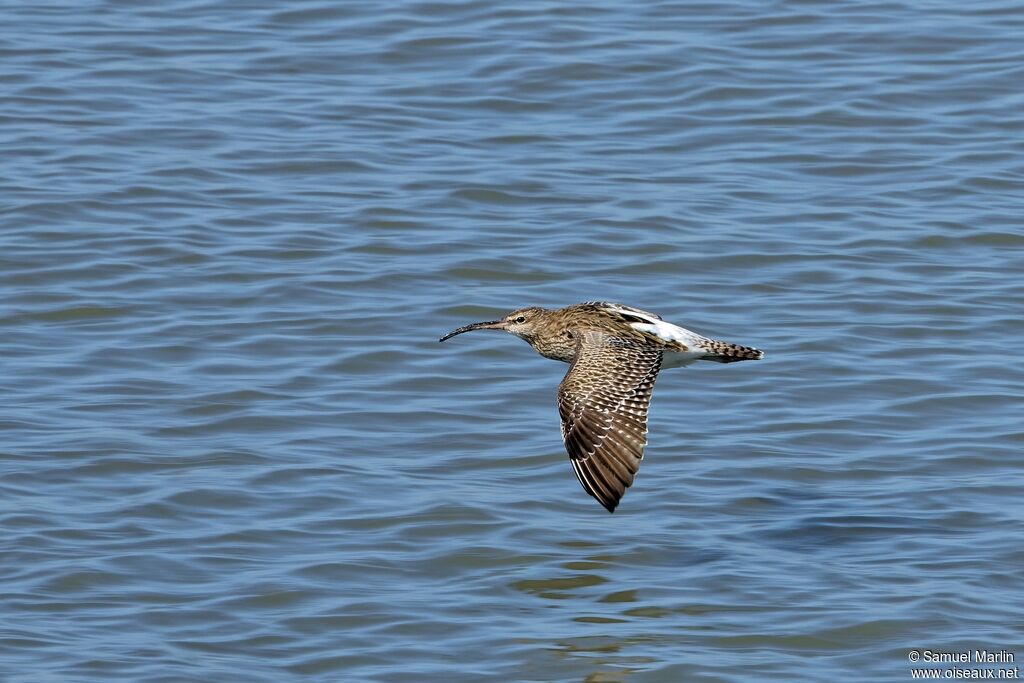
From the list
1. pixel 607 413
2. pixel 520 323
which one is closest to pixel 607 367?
pixel 607 413

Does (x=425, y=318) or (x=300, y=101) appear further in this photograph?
(x=300, y=101)

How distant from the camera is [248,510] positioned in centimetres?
981

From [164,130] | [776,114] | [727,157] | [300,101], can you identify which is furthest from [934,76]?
[164,130]

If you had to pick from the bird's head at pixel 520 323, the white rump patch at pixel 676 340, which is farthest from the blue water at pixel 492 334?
the white rump patch at pixel 676 340

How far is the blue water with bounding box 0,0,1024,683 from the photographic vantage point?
872 centimetres

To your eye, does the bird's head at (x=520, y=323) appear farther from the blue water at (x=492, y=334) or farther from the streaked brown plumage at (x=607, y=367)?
the blue water at (x=492, y=334)

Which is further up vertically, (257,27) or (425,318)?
(257,27)

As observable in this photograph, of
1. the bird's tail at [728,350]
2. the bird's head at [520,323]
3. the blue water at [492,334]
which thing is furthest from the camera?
the bird's head at [520,323]

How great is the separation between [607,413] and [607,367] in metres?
0.48

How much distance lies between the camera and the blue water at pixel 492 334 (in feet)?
28.6

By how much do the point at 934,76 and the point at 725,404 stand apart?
256 inches

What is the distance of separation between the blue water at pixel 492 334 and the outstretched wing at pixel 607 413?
2.47ft

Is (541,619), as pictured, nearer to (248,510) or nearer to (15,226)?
(248,510)

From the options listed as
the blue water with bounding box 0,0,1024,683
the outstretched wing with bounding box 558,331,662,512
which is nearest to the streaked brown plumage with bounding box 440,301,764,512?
the outstretched wing with bounding box 558,331,662,512
